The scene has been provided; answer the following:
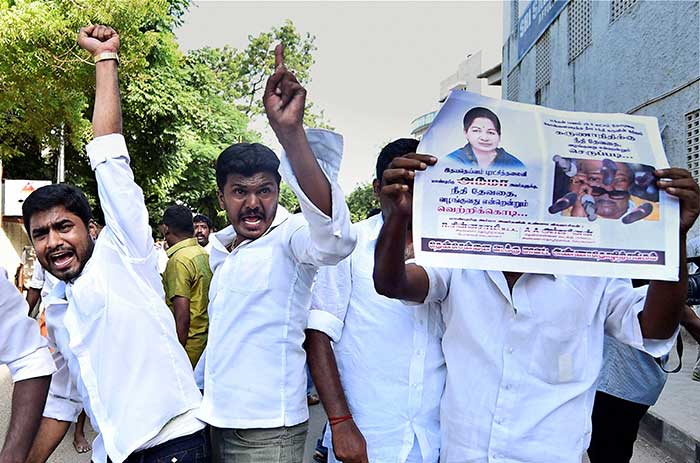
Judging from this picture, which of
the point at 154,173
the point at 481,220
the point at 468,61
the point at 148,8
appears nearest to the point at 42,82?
the point at 148,8

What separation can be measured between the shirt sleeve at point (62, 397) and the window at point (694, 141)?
8275 mm

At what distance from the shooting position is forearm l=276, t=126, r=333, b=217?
5.19 ft

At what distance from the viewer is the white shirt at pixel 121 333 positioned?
1798mm

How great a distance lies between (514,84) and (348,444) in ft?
62.7

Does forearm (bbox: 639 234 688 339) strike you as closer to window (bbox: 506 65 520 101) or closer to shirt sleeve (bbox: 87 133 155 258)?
shirt sleeve (bbox: 87 133 155 258)

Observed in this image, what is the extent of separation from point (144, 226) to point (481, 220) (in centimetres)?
101

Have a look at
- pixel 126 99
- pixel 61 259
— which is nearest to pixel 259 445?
pixel 61 259

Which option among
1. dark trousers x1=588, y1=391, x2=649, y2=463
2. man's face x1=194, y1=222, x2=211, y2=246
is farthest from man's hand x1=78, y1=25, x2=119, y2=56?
man's face x1=194, y1=222, x2=211, y2=246

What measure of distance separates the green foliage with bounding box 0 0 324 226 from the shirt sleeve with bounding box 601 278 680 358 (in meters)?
7.59

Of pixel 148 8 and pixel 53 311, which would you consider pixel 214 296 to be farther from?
pixel 148 8

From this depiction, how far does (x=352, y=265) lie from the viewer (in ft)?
7.04

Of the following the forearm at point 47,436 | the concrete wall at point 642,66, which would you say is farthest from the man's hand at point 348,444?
the concrete wall at point 642,66

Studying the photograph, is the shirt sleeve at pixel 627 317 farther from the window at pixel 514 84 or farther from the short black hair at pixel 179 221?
the window at pixel 514 84

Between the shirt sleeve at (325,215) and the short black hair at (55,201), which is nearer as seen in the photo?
the shirt sleeve at (325,215)
